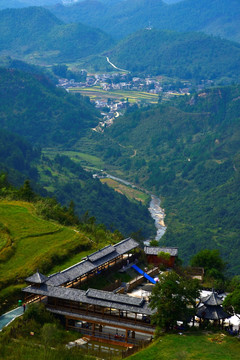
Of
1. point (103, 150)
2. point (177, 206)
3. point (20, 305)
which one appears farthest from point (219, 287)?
point (103, 150)

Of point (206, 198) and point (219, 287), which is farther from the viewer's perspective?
point (206, 198)

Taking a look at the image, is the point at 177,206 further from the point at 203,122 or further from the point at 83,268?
the point at 83,268

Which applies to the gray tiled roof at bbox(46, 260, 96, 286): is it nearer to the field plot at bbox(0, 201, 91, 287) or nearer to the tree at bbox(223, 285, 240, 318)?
the field plot at bbox(0, 201, 91, 287)

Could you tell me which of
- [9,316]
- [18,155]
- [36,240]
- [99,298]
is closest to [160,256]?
[36,240]

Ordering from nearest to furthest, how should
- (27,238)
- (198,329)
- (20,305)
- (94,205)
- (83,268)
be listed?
(198,329) < (20,305) < (83,268) < (27,238) < (94,205)

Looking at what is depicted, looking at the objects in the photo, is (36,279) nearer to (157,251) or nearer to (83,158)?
(157,251)

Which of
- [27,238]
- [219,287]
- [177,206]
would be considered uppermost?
[27,238]
